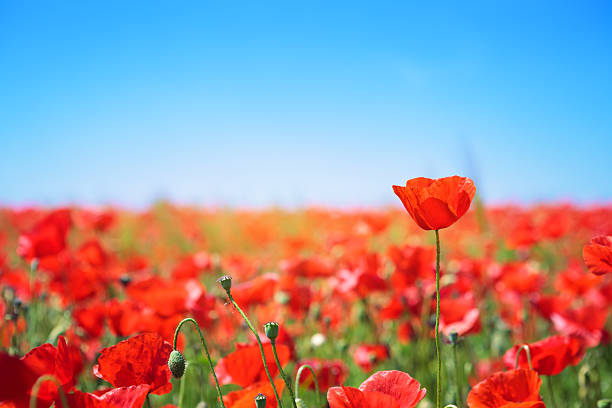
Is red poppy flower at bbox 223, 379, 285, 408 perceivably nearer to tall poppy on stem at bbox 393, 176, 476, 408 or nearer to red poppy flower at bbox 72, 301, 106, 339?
tall poppy on stem at bbox 393, 176, 476, 408

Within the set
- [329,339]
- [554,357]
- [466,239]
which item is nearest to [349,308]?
[329,339]

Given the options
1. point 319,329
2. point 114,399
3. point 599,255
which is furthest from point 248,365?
point 319,329

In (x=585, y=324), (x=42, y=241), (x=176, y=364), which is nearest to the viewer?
(x=176, y=364)

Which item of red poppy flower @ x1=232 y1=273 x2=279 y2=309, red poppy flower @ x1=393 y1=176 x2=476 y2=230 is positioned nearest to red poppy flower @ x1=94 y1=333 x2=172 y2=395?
red poppy flower @ x1=393 y1=176 x2=476 y2=230

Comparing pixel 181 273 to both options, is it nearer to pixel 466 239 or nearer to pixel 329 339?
pixel 329 339

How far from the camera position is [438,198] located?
2.49ft

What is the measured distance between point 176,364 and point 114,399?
95mm

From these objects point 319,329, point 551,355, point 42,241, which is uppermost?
point 42,241

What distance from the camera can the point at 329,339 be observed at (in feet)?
6.13

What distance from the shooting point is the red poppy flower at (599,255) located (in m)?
0.80

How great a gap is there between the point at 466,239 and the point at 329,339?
307 cm

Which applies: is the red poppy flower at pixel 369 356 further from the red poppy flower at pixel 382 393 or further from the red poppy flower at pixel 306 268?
the red poppy flower at pixel 382 393

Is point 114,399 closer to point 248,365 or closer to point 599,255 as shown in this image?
point 248,365

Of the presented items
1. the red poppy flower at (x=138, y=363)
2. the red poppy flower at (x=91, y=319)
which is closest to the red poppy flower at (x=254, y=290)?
the red poppy flower at (x=91, y=319)
